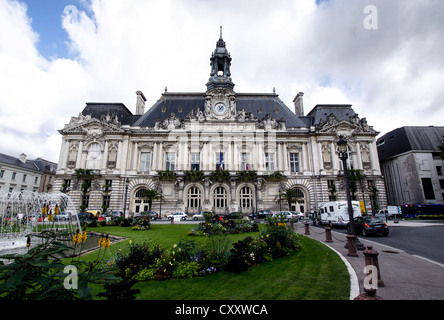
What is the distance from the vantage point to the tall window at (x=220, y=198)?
35500 millimetres

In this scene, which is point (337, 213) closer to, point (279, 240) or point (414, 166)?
point (279, 240)

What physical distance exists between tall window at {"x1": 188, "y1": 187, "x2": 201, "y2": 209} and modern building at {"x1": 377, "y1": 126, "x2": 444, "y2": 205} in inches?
1510

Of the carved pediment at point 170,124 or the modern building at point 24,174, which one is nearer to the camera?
the carved pediment at point 170,124

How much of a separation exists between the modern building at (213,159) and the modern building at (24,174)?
1810 centimetres

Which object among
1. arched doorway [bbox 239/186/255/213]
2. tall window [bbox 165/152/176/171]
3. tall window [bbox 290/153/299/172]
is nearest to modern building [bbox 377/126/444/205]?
tall window [bbox 290/153/299/172]

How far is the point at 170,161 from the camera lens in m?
37.5

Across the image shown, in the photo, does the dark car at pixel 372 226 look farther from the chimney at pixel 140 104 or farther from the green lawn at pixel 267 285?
the chimney at pixel 140 104

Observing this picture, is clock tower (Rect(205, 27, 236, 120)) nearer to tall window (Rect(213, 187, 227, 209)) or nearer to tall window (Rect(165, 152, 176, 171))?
tall window (Rect(165, 152, 176, 171))

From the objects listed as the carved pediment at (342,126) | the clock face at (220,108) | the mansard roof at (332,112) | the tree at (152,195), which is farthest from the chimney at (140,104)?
the carved pediment at (342,126)

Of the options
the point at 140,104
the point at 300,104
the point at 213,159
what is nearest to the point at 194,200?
the point at 213,159

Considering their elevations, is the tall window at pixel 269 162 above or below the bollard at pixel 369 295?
above

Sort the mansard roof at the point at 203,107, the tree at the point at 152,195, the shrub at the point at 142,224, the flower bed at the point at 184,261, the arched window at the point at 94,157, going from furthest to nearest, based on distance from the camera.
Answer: the mansard roof at the point at 203,107, the arched window at the point at 94,157, the tree at the point at 152,195, the shrub at the point at 142,224, the flower bed at the point at 184,261

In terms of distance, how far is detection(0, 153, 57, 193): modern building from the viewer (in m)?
45.5
